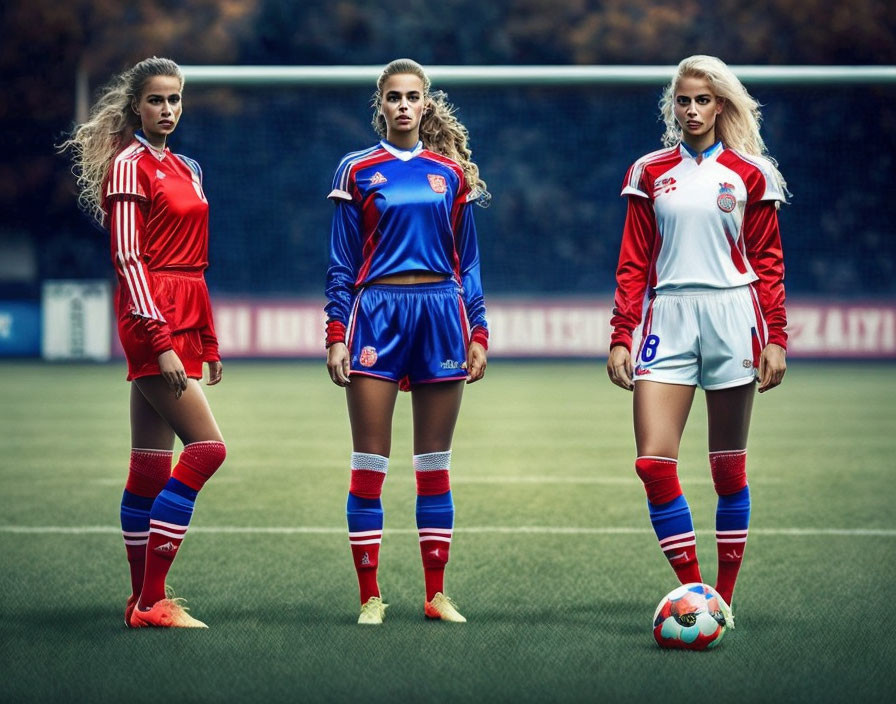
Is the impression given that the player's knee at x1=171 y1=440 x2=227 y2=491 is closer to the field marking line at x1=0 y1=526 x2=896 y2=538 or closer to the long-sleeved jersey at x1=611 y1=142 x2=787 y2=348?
the long-sleeved jersey at x1=611 y1=142 x2=787 y2=348

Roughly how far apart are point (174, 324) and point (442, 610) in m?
1.42

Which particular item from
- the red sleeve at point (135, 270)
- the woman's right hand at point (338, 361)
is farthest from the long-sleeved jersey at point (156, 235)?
the woman's right hand at point (338, 361)

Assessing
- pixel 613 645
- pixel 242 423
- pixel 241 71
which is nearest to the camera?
pixel 613 645

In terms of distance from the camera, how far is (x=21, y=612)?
557 centimetres

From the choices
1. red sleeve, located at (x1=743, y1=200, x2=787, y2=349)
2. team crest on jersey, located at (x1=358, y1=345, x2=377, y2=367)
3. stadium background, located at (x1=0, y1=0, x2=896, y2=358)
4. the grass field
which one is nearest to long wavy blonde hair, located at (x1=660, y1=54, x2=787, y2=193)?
red sleeve, located at (x1=743, y1=200, x2=787, y2=349)

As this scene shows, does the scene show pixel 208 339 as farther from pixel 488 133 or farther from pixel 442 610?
pixel 488 133

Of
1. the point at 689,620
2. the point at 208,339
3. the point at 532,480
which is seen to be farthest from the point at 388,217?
the point at 532,480

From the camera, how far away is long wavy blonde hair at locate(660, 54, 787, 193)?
5.09m

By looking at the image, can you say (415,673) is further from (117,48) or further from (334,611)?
(117,48)

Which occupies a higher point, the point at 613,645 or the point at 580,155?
the point at 580,155

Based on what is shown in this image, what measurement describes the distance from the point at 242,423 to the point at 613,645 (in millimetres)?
8944

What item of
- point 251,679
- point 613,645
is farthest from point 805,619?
point 251,679

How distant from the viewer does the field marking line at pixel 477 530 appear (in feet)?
24.7

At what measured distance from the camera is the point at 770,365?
5.09 m
